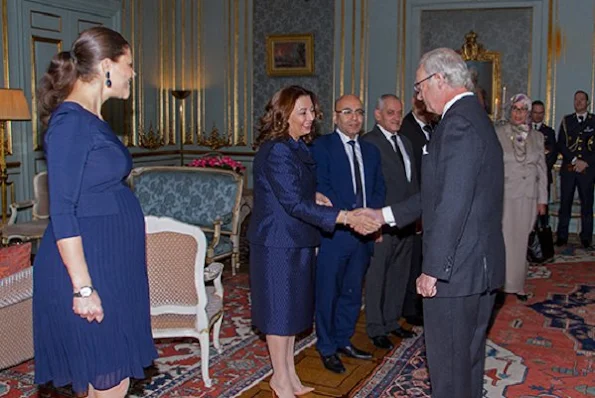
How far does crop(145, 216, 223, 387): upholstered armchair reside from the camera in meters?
3.73

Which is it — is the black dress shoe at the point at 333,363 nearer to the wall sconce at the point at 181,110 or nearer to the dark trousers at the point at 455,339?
the dark trousers at the point at 455,339

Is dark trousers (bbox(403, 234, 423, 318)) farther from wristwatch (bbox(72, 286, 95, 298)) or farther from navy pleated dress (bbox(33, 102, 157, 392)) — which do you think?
wristwatch (bbox(72, 286, 95, 298))

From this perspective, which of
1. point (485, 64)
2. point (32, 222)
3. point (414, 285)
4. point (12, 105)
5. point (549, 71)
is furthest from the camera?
point (485, 64)

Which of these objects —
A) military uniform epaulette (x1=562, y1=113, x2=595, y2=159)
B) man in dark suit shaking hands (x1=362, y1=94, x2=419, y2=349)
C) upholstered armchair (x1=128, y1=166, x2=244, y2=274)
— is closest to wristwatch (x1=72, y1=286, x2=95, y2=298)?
man in dark suit shaking hands (x1=362, y1=94, x2=419, y2=349)

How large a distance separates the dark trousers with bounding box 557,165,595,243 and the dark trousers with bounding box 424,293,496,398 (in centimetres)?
609

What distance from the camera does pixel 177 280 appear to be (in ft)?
12.5

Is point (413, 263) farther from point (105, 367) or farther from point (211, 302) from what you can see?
point (105, 367)

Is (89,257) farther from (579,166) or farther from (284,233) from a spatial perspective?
(579,166)

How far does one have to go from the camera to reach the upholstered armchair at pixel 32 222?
660 centimetres

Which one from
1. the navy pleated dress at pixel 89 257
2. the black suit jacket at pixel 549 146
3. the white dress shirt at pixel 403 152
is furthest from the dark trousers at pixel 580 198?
the navy pleated dress at pixel 89 257

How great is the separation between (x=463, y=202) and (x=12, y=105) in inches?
187

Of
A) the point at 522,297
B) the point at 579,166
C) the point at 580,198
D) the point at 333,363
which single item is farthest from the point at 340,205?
the point at 580,198

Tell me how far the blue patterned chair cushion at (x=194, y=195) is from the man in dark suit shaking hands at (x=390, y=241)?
7.15ft

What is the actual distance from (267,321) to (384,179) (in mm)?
1474
